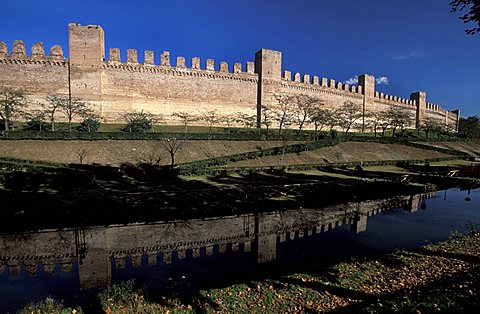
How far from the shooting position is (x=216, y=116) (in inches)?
1510

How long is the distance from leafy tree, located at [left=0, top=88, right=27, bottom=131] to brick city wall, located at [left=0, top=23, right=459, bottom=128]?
4.12 ft

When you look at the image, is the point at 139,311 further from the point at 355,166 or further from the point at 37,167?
the point at 355,166

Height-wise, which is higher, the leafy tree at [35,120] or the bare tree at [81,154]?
the leafy tree at [35,120]

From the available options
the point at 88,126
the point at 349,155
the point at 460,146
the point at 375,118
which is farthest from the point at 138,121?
the point at 460,146

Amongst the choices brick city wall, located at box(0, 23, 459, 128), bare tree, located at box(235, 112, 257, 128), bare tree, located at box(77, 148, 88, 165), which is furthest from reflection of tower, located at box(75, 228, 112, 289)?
bare tree, located at box(235, 112, 257, 128)

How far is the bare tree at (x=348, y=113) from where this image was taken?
45.6 m

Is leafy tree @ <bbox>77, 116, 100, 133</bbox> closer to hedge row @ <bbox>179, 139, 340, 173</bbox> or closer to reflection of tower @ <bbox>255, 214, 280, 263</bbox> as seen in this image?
hedge row @ <bbox>179, 139, 340, 173</bbox>

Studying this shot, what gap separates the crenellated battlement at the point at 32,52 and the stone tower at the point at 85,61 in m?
1.39

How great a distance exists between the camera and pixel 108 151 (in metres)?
23.2

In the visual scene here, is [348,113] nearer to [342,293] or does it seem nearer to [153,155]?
[153,155]

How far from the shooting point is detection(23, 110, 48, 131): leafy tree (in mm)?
27500

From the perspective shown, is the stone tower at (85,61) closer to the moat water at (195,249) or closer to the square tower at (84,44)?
the square tower at (84,44)

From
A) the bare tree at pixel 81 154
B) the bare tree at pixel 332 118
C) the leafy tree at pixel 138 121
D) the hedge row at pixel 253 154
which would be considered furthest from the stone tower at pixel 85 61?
the bare tree at pixel 332 118

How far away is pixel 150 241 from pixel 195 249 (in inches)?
57.5
